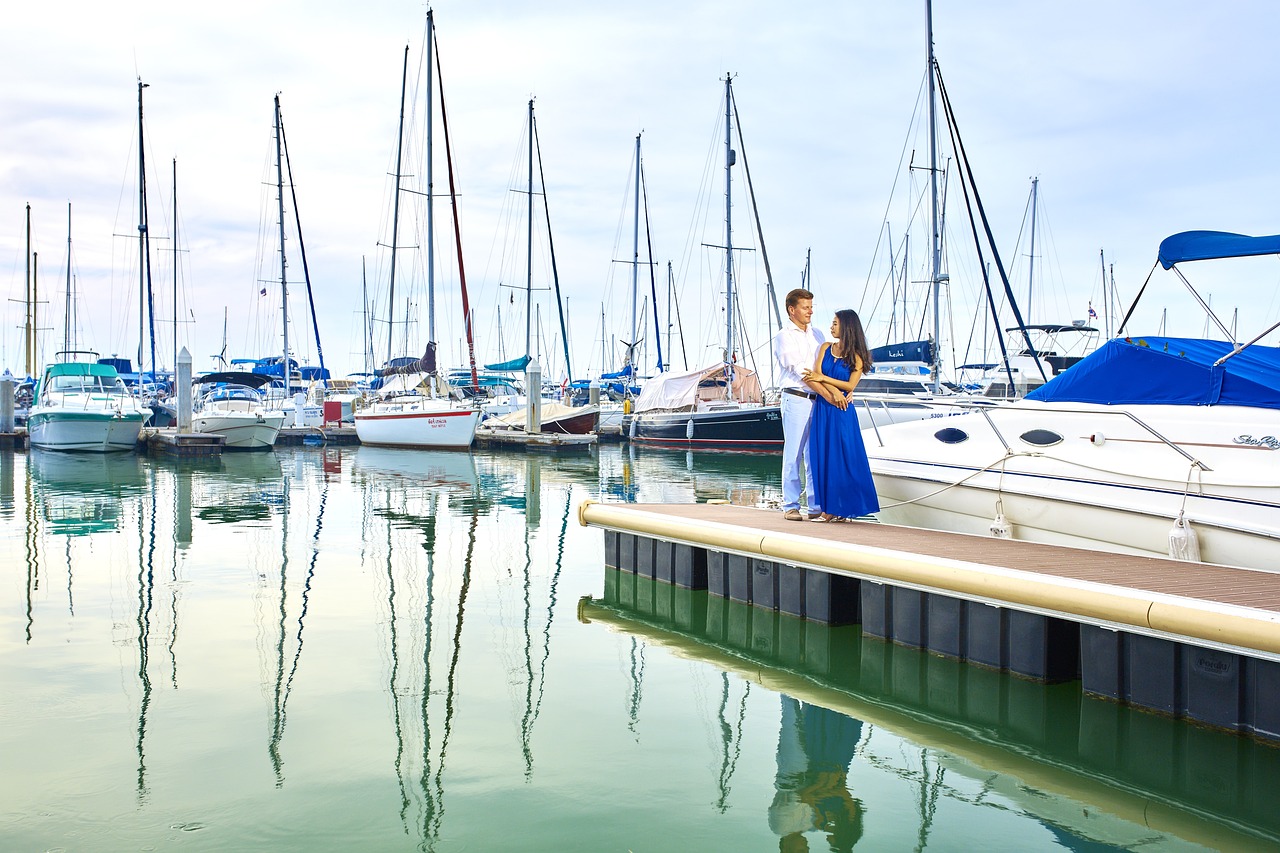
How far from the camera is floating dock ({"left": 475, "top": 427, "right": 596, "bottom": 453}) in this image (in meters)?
32.3

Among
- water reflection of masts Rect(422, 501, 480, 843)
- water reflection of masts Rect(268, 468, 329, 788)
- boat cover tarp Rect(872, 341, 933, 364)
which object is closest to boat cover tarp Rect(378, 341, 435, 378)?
boat cover tarp Rect(872, 341, 933, 364)

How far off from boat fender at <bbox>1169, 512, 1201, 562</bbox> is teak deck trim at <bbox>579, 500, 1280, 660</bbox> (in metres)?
0.27

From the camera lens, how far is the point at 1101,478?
302 inches

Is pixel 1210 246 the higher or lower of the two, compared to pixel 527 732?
higher

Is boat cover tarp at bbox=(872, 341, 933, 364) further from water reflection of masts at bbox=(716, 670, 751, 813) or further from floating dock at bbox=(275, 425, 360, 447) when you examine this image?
water reflection of masts at bbox=(716, 670, 751, 813)

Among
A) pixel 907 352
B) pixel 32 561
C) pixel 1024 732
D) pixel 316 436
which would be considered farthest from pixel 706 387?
pixel 1024 732

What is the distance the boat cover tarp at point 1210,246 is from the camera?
7504mm

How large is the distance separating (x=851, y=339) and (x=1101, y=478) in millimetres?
2087

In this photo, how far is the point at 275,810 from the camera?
175 inches

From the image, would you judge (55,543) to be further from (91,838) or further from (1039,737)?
(1039,737)

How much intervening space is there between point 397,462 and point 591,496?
1035 cm

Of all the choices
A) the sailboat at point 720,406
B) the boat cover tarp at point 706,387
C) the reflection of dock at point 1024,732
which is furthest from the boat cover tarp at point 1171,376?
the boat cover tarp at point 706,387

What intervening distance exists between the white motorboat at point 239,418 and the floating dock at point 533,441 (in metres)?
6.40

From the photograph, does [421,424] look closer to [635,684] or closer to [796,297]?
[796,297]
